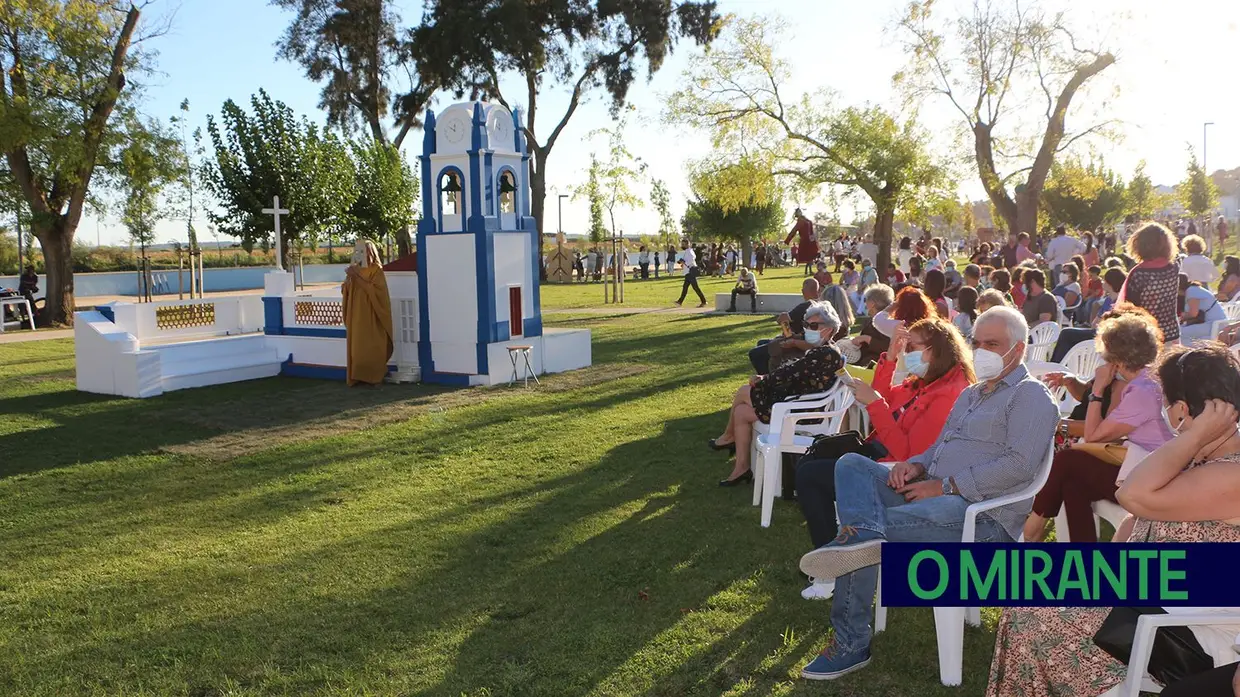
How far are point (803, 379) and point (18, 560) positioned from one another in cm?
462

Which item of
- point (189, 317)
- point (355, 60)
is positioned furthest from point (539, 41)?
point (189, 317)

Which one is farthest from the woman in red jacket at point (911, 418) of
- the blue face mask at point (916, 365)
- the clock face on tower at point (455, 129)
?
the clock face on tower at point (455, 129)

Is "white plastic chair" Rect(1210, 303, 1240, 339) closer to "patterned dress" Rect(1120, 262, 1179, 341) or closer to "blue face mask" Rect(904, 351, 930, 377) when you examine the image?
"patterned dress" Rect(1120, 262, 1179, 341)

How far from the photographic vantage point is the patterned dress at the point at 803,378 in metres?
5.77

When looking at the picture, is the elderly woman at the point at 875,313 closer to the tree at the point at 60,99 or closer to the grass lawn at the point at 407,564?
the grass lawn at the point at 407,564

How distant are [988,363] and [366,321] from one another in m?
8.99

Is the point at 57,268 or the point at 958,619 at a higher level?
the point at 57,268

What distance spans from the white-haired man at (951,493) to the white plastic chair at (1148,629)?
0.95 metres

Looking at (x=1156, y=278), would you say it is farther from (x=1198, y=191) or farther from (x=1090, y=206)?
(x=1090, y=206)

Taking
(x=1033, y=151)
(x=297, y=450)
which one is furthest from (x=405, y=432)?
(x=1033, y=151)

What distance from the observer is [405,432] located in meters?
8.92

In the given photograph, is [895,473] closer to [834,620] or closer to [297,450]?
[834,620]

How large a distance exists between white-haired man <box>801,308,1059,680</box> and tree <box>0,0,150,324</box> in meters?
19.1

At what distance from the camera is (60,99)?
19.0 meters
